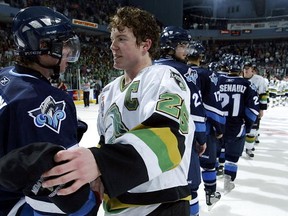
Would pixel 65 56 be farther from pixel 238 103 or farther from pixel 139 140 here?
pixel 238 103

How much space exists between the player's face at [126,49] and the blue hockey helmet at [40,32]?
0.75 feet

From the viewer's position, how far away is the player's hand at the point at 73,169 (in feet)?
1.74

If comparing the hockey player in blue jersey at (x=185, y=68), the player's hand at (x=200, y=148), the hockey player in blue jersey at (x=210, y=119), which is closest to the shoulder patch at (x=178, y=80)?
the hockey player in blue jersey at (x=185, y=68)

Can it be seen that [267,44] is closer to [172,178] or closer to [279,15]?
[279,15]

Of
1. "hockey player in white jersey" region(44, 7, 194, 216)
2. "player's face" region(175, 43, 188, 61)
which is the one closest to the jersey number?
"hockey player in white jersey" region(44, 7, 194, 216)

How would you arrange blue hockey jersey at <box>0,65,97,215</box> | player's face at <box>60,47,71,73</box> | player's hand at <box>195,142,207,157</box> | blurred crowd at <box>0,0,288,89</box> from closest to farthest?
blue hockey jersey at <box>0,65,97,215</box>
player's face at <box>60,47,71,73</box>
player's hand at <box>195,142,207,157</box>
blurred crowd at <box>0,0,288,89</box>

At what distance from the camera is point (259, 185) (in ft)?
14.6

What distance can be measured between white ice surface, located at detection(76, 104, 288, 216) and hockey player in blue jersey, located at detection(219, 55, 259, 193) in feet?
1.24

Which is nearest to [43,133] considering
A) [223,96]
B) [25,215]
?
[25,215]

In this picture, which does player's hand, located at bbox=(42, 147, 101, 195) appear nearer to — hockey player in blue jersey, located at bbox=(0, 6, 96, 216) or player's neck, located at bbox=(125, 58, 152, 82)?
hockey player in blue jersey, located at bbox=(0, 6, 96, 216)

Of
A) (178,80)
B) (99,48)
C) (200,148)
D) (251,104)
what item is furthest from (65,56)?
(99,48)

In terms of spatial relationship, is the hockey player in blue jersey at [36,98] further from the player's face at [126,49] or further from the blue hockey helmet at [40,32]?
the player's face at [126,49]

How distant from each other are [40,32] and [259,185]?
3.89 m

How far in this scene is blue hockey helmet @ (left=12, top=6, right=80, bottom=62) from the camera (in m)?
1.38
